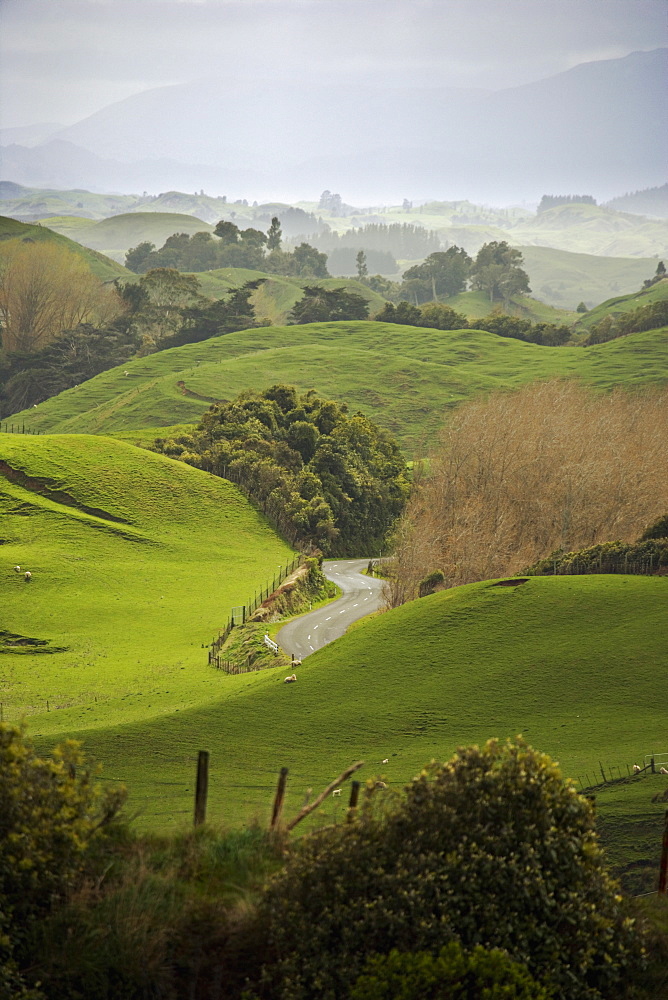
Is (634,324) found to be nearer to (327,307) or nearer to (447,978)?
(327,307)

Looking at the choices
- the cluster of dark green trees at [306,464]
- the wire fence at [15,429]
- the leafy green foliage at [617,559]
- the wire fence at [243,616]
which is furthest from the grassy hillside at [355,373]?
the leafy green foliage at [617,559]

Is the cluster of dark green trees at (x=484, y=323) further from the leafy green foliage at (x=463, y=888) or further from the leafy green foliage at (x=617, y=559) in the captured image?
the leafy green foliage at (x=463, y=888)

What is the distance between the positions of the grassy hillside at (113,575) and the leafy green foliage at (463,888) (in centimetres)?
2638

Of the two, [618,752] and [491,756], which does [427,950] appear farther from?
[618,752]

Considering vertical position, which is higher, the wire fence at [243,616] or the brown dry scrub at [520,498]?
the brown dry scrub at [520,498]

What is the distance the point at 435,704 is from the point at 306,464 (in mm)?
63859

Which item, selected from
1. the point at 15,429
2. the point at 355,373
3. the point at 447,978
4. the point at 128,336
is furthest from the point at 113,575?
the point at 128,336

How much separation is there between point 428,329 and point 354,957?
17027cm

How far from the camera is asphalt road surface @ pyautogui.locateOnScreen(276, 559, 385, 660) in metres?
52.8

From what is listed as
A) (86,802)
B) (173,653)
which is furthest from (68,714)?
(86,802)

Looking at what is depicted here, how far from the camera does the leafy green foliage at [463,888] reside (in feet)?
41.0

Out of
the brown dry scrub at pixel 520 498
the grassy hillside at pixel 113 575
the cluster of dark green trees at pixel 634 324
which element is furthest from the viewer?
the cluster of dark green trees at pixel 634 324

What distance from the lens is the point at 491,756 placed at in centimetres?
1377

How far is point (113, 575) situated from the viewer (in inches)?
2731
